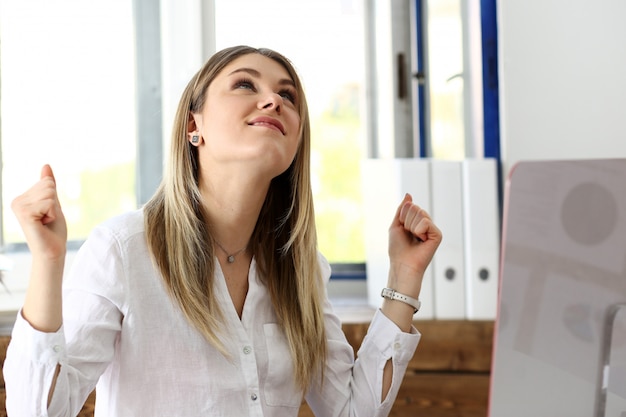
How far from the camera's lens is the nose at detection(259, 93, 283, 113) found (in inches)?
53.4

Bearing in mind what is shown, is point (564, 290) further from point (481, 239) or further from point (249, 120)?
point (481, 239)

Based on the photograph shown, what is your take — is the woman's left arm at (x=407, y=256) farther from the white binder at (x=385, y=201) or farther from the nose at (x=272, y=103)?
the white binder at (x=385, y=201)

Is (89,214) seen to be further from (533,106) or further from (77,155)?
(533,106)

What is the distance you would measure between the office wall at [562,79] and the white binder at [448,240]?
0.17 m

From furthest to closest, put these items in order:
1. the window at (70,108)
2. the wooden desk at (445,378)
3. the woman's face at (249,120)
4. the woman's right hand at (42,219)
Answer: the window at (70,108) < the wooden desk at (445,378) < the woman's face at (249,120) < the woman's right hand at (42,219)

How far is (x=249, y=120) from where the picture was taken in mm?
1348

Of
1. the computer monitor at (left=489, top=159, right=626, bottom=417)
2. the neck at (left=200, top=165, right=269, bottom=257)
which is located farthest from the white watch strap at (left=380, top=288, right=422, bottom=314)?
the computer monitor at (left=489, top=159, right=626, bottom=417)

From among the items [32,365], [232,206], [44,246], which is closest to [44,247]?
[44,246]

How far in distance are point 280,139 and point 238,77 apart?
0.50 feet

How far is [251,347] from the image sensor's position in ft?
4.41

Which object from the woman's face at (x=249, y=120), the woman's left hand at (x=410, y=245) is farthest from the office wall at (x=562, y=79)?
the woman's face at (x=249, y=120)

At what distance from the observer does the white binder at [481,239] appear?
184 cm

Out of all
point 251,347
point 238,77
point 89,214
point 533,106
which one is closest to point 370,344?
point 251,347

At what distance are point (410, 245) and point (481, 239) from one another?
48 centimetres
